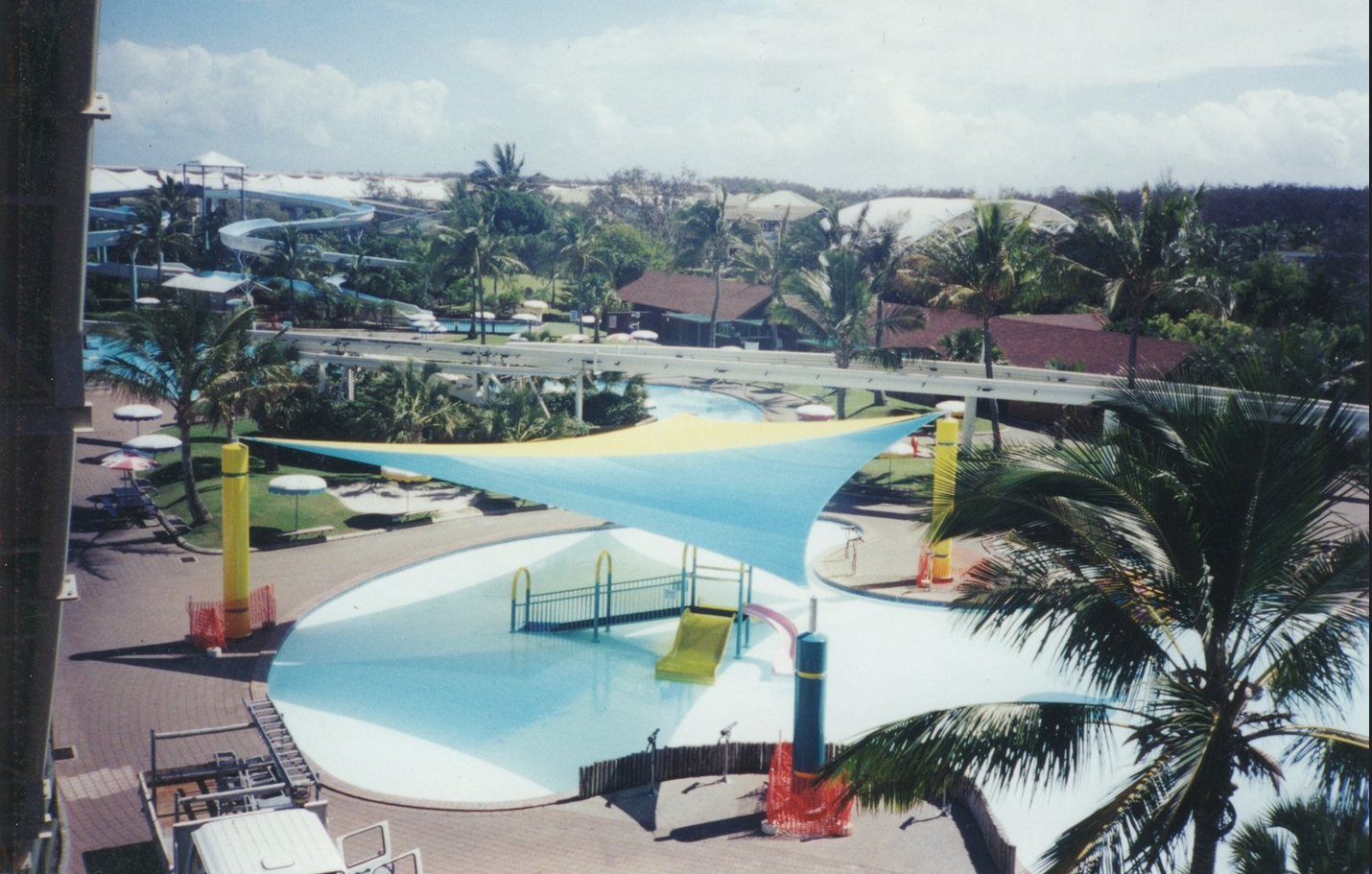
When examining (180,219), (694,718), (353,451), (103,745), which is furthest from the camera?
(180,219)

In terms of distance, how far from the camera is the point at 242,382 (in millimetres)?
22469

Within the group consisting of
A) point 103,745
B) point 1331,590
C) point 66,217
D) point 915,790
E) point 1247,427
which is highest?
point 66,217

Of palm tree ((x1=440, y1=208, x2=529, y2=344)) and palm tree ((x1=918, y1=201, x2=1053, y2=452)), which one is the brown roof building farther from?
palm tree ((x1=918, y1=201, x2=1053, y2=452))

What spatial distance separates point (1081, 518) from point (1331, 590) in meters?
1.52

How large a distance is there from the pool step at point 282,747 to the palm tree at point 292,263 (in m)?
43.5

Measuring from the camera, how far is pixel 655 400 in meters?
44.5

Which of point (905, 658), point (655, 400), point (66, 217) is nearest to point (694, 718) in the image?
point (905, 658)

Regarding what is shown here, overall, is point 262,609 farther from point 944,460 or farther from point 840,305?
point 840,305

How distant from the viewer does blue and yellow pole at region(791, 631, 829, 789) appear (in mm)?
12422

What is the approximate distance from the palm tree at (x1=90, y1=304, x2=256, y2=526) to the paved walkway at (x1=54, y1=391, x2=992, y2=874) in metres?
3.24

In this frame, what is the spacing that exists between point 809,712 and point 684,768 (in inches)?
71.6

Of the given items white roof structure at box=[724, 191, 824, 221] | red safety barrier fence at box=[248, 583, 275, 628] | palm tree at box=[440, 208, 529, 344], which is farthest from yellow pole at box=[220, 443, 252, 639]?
white roof structure at box=[724, 191, 824, 221]

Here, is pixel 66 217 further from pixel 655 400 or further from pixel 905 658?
pixel 655 400

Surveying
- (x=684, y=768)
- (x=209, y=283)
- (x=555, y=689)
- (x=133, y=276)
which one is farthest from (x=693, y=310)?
(x=684, y=768)
